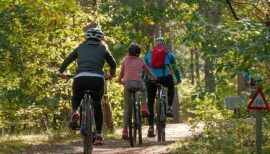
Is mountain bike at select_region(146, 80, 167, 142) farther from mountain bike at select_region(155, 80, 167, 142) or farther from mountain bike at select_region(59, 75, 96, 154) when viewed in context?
mountain bike at select_region(59, 75, 96, 154)

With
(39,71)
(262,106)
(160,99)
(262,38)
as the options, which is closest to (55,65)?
(39,71)

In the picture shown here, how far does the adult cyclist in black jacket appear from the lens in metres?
8.26

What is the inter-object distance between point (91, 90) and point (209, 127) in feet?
11.4

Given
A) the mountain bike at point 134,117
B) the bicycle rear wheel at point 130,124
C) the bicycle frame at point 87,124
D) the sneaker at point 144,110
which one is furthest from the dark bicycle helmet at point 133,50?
the bicycle frame at point 87,124

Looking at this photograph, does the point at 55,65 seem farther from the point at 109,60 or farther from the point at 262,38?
the point at 262,38

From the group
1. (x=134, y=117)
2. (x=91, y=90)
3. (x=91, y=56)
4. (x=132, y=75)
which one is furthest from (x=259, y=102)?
(x=134, y=117)

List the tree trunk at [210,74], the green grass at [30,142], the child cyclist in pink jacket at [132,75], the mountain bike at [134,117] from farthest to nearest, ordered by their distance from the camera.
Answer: the green grass at [30,142]
the mountain bike at [134,117]
the child cyclist in pink jacket at [132,75]
the tree trunk at [210,74]

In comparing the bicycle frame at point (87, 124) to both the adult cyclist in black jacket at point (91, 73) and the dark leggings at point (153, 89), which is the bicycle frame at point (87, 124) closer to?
the adult cyclist in black jacket at point (91, 73)

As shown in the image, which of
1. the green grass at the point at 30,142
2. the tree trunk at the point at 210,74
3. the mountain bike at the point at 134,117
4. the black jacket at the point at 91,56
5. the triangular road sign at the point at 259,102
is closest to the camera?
the triangular road sign at the point at 259,102

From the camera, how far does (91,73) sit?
828 cm

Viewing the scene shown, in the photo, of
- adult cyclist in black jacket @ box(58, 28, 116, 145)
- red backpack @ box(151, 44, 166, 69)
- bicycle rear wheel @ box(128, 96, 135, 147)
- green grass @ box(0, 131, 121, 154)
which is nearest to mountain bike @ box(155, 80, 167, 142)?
red backpack @ box(151, 44, 166, 69)

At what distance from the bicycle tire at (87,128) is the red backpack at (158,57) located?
143 inches

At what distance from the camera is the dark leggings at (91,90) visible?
324 inches

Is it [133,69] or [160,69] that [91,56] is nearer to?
[133,69]
